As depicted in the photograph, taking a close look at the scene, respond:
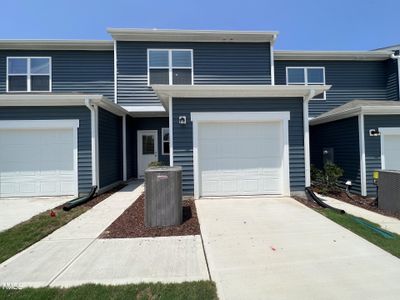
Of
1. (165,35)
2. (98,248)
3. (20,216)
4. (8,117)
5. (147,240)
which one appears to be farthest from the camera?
(165,35)

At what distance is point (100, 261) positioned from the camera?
3.28 metres

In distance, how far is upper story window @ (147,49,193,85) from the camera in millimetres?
10188

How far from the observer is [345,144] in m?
8.48

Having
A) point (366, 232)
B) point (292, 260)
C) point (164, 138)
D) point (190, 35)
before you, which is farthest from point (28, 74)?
point (366, 232)

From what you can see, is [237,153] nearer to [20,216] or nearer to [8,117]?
[20,216]

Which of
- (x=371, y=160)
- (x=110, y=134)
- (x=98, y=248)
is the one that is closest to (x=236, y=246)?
(x=98, y=248)

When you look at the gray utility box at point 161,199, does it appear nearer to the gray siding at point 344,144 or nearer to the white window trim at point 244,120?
the white window trim at point 244,120

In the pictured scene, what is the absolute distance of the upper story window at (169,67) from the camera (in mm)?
10188

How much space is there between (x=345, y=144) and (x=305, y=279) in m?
7.25

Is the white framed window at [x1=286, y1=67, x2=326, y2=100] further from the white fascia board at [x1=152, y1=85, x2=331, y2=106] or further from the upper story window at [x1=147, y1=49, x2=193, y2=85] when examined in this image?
the white fascia board at [x1=152, y1=85, x2=331, y2=106]

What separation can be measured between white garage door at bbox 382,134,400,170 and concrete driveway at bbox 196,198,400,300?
4604 millimetres

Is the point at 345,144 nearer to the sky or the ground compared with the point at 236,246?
nearer to the sky

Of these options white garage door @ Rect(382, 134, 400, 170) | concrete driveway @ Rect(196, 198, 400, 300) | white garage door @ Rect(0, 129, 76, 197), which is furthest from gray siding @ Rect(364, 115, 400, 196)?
white garage door @ Rect(0, 129, 76, 197)

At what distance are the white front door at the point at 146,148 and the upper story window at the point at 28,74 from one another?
4.69 meters
